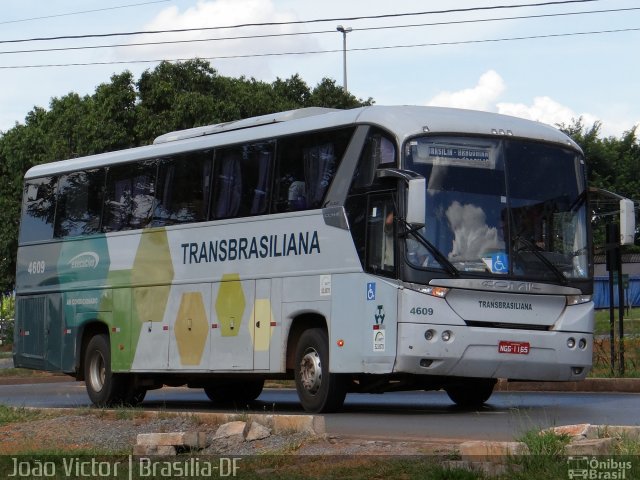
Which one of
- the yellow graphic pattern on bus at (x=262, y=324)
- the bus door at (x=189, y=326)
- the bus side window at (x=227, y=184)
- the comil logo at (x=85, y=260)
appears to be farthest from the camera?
the comil logo at (x=85, y=260)

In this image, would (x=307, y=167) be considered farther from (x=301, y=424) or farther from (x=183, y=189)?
(x=301, y=424)

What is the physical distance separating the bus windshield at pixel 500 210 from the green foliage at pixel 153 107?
113 feet

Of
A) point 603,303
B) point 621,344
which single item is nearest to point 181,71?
point 603,303

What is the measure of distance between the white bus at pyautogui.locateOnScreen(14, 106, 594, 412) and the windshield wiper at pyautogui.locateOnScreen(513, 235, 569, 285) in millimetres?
18

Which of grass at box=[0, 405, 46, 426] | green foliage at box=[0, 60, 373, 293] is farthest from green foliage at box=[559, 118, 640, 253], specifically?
grass at box=[0, 405, 46, 426]

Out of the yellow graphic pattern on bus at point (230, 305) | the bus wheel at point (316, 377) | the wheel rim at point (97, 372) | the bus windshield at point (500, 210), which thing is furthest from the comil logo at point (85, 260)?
the bus windshield at point (500, 210)

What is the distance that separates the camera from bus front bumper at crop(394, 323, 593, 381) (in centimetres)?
1452

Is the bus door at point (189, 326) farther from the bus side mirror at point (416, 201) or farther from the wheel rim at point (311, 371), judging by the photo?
the bus side mirror at point (416, 201)

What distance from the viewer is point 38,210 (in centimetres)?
2186

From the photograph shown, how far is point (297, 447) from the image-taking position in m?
10.5

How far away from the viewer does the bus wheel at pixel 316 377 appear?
1553 centimetres

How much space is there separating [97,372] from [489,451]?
12.5 metres

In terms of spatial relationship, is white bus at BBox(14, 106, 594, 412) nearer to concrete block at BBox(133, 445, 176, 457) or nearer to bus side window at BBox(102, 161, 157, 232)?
bus side window at BBox(102, 161, 157, 232)

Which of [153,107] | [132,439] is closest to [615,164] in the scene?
[153,107]
